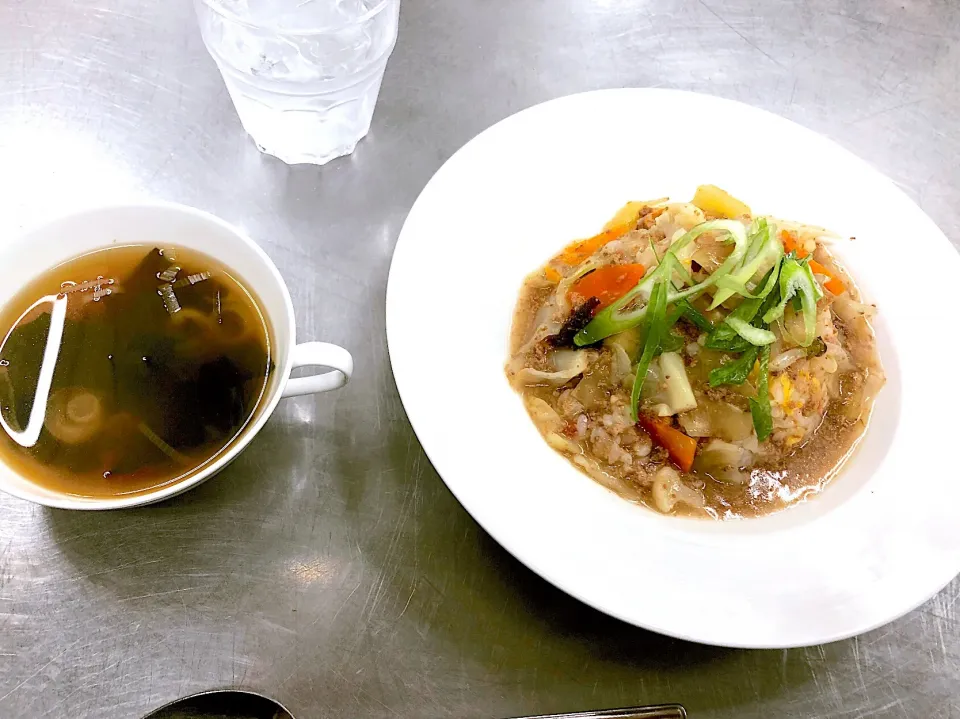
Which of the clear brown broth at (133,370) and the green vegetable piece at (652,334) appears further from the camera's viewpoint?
the green vegetable piece at (652,334)

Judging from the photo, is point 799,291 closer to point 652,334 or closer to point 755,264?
point 755,264

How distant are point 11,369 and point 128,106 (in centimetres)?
135

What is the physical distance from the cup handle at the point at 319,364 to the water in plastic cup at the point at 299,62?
1084 millimetres

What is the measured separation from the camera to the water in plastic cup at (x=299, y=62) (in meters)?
2.22

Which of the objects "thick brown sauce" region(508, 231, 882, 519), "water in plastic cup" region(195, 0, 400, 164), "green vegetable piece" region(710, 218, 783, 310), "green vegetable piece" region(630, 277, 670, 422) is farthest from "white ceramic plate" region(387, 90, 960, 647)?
"water in plastic cup" region(195, 0, 400, 164)

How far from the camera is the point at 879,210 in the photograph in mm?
2115

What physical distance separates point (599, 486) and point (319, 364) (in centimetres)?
79

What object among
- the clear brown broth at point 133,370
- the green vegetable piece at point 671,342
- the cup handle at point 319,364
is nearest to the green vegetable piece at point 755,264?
the green vegetable piece at point 671,342

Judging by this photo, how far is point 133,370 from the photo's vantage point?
167cm

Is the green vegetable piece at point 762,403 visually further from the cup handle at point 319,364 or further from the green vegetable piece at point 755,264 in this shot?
the cup handle at point 319,364

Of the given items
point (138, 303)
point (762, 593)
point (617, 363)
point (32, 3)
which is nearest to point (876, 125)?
point (617, 363)

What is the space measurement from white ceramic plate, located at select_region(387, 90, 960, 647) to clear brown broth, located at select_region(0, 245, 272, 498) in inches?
15.7

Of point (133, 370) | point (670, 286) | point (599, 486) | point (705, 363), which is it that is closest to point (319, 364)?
point (133, 370)

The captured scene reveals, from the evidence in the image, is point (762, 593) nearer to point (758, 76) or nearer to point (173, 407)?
point (173, 407)
